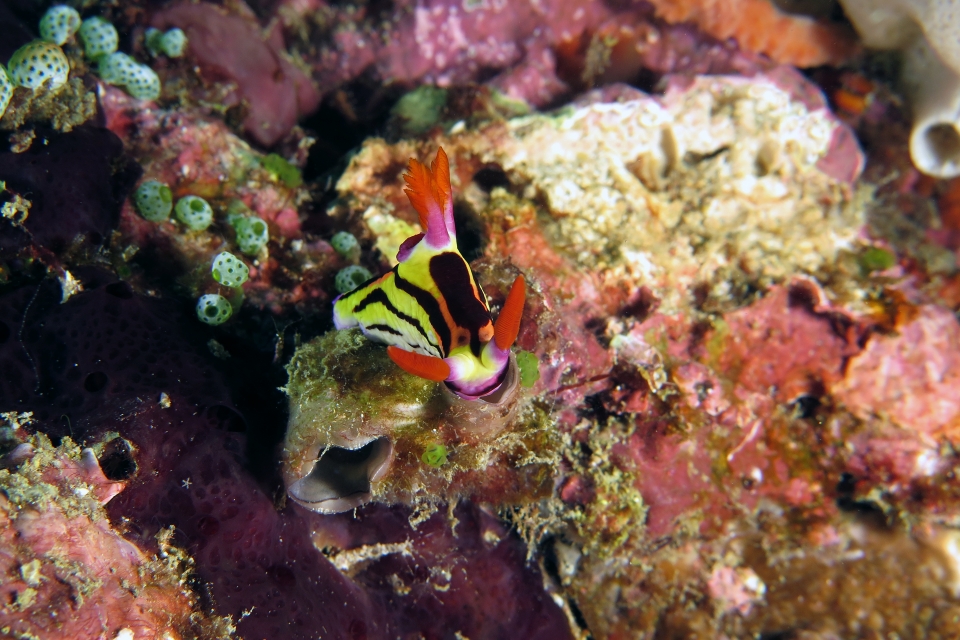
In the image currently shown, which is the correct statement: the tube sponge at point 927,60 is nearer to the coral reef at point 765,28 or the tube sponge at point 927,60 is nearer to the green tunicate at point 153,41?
the coral reef at point 765,28

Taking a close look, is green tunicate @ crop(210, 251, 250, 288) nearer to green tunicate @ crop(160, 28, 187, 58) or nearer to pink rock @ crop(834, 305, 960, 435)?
green tunicate @ crop(160, 28, 187, 58)

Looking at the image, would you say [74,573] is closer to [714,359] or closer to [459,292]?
[459,292]

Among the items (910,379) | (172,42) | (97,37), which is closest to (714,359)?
(910,379)

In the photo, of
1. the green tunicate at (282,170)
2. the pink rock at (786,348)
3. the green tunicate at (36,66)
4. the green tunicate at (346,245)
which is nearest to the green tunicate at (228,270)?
the green tunicate at (346,245)

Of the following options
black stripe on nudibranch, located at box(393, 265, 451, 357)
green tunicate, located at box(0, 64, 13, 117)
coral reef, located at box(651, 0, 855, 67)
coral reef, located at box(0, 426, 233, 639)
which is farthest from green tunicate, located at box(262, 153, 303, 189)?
coral reef, located at box(651, 0, 855, 67)

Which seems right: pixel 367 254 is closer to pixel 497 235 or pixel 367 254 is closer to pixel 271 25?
pixel 497 235
